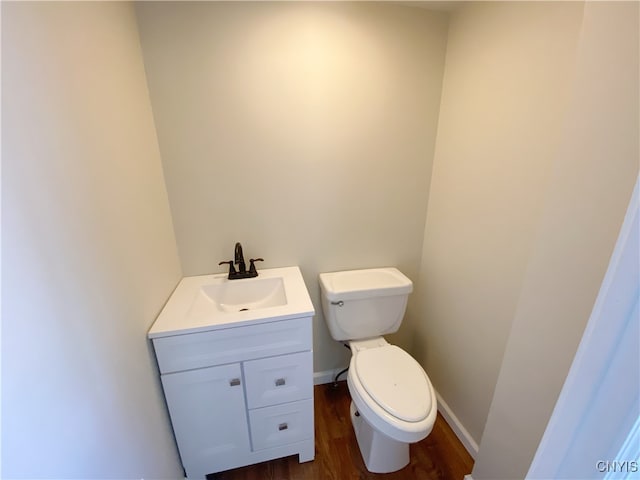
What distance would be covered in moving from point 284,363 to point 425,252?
1.04 m

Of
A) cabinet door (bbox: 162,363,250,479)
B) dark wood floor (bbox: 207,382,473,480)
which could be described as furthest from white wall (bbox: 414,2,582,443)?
cabinet door (bbox: 162,363,250,479)

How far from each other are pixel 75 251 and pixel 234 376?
75 cm

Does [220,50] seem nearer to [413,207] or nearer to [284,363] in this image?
[413,207]

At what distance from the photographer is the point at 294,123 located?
4.27 feet

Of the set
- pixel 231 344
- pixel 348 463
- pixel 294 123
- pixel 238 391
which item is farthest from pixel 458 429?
pixel 294 123

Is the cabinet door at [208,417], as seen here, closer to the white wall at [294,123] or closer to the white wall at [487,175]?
the white wall at [294,123]

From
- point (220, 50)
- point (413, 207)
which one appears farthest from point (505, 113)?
point (220, 50)

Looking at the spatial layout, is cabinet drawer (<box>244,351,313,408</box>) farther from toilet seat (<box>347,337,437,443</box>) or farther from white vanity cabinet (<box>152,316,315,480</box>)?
toilet seat (<box>347,337,437,443</box>)

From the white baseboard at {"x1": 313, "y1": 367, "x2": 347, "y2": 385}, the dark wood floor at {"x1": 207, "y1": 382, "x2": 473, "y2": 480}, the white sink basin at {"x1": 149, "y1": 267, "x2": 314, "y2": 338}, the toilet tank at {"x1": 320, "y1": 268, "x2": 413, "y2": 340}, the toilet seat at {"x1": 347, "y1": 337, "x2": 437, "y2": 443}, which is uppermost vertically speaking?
the white sink basin at {"x1": 149, "y1": 267, "x2": 314, "y2": 338}

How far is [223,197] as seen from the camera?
4.41 ft

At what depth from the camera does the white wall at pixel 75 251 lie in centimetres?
50

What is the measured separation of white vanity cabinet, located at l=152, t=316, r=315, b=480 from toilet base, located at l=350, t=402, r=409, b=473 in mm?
280

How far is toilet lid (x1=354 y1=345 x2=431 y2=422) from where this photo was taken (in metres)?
1.07

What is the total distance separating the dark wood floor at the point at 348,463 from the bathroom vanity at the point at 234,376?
73mm
